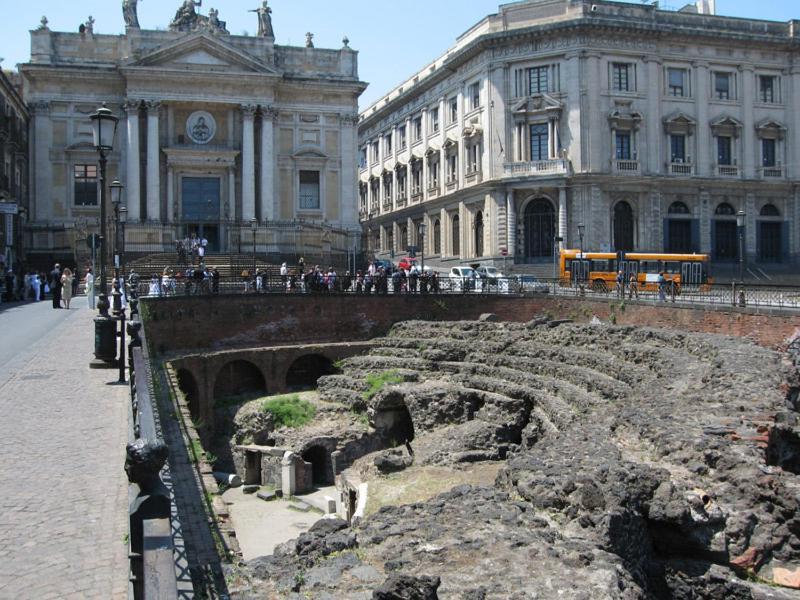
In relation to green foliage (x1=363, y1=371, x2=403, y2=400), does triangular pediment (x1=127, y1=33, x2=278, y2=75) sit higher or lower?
higher

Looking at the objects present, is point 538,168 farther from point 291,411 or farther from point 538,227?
point 291,411

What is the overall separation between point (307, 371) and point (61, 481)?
2701cm

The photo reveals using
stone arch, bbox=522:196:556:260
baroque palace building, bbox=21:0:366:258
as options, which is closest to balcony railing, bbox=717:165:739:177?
stone arch, bbox=522:196:556:260

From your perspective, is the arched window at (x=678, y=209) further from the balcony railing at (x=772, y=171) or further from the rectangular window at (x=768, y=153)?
the rectangular window at (x=768, y=153)

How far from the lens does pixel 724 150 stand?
51875 millimetres

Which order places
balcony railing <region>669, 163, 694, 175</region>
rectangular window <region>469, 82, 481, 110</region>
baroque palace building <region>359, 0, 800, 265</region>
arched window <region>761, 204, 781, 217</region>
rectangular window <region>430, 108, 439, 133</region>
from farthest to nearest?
rectangular window <region>430, 108, 439, 133</region>
rectangular window <region>469, 82, 481, 110</region>
arched window <region>761, 204, 781, 217</region>
balcony railing <region>669, 163, 694, 175</region>
baroque palace building <region>359, 0, 800, 265</region>

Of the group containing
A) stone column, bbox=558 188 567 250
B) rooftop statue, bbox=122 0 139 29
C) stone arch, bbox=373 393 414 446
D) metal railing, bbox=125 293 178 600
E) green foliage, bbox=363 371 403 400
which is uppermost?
rooftop statue, bbox=122 0 139 29

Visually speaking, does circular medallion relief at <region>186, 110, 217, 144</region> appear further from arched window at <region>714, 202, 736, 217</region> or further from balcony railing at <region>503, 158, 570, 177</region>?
arched window at <region>714, 202, 736, 217</region>

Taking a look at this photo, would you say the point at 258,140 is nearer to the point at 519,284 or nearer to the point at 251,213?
the point at 251,213

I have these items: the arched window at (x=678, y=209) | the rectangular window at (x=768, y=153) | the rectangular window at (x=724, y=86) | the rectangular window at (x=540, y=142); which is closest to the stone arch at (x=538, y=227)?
the rectangular window at (x=540, y=142)

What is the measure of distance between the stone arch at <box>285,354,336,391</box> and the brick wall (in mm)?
944

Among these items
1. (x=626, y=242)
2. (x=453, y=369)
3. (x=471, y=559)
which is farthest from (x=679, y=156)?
(x=471, y=559)

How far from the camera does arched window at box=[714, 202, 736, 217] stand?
5141 centimetres

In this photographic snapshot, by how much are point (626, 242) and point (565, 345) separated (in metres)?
23.1
